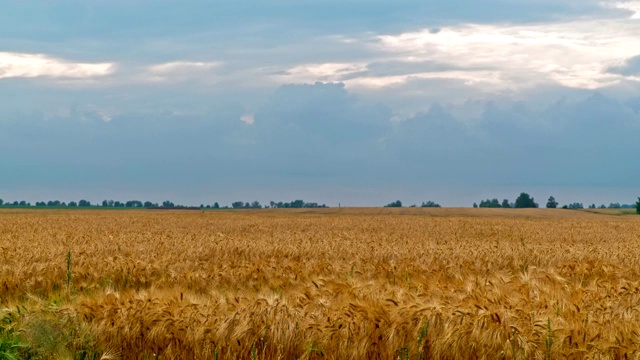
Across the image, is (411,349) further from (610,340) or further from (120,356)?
(120,356)

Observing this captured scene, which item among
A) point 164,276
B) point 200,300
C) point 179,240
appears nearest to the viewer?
point 200,300

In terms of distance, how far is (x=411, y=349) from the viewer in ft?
22.8

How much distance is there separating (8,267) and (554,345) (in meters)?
10.1

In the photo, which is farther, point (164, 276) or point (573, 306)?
point (164, 276)

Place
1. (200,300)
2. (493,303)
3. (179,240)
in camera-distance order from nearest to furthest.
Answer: (493,303) → (200,300) → (179,240)

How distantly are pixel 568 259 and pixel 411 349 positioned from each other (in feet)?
35.6

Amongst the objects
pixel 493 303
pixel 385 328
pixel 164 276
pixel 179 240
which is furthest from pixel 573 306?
pixel 179 240

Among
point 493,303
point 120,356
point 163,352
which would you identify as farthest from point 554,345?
point 120,356

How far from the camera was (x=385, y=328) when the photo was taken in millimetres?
7074

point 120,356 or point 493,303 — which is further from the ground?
point 493,303

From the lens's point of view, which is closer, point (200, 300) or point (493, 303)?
point (493, 303)

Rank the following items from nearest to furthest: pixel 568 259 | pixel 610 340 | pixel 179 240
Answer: pixel 610 340 < pixel 568 259 < pixel 179 240

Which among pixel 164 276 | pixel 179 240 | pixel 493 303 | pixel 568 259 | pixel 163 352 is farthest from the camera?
pixel 179 240

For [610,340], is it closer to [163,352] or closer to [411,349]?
[411,349]
